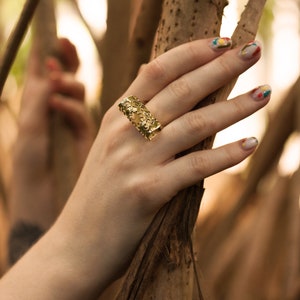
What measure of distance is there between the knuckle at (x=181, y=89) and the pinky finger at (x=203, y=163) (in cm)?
5

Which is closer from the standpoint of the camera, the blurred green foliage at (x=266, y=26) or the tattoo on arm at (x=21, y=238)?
the tattoo on arm at (x=21, y=238)

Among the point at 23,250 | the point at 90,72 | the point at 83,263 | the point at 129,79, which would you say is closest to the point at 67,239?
the point at 83,263

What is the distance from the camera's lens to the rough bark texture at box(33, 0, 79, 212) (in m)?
0.99

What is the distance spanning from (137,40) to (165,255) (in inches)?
13.7

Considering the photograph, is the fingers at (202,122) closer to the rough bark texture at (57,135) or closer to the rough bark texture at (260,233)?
the rough bark texture at (57,135)

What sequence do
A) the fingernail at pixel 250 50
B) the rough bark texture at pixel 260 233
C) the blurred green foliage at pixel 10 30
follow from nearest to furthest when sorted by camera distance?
the fingernail at pixel 250 50 < the rough bark texture at pixel 260 233 < the blurred green foliage at pixel 10 30

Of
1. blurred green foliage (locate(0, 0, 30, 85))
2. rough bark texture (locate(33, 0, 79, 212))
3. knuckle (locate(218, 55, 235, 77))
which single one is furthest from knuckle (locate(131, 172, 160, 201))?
blurred green foliage (locate(0, 0, 30, 85))

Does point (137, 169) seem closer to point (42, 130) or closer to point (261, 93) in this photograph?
point (261, 93)

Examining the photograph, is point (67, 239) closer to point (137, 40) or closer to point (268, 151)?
point (137, 40)

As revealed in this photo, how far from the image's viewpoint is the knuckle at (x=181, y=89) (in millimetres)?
539

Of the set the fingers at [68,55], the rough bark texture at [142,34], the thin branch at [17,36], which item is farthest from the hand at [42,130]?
the thin branch at [17,36]

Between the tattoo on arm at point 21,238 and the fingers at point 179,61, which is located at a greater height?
the fingers at point 179,61

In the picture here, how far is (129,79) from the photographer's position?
0.84m

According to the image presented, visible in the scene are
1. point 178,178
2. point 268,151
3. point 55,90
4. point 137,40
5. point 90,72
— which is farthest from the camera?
point 90,72
